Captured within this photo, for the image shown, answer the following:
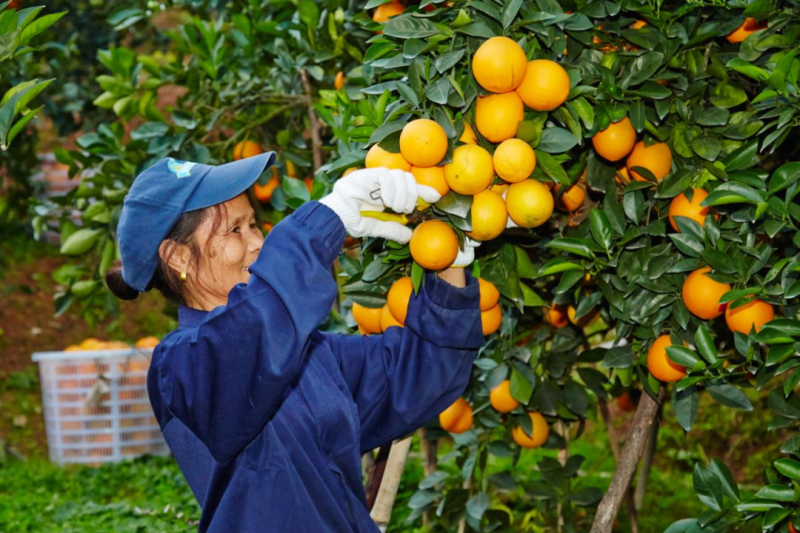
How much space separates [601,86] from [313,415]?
2.55ft

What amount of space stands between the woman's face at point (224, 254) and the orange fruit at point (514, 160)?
46 cm

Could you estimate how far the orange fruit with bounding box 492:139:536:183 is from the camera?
1527mm

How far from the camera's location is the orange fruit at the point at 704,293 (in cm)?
169

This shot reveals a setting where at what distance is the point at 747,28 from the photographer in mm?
1801

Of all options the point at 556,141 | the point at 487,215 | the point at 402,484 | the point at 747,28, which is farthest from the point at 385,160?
the point at 402,484

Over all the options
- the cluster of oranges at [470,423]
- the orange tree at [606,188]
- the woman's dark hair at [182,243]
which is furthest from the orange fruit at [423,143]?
the cluster of oranges at [470,423]

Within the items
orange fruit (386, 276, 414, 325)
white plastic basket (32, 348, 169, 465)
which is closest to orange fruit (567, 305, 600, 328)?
orange fruit (386, 276, 414, 325)

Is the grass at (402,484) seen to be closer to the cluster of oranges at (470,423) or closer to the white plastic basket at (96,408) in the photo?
the white plastic basket at (96,408)

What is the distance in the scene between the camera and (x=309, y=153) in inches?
112

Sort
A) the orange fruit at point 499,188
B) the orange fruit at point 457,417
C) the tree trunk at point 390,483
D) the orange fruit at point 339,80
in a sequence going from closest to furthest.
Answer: the orange fruit at point 499,188
the tree trunk at point 390,483
the orange fruit at point 457,417
the orange fruit at point 339,80

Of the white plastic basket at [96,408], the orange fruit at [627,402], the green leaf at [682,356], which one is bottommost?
the white plastic basket at [96,408]

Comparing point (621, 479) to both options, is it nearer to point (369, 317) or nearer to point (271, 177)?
point (369, 317)

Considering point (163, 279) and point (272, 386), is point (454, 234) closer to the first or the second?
point (272, 386)

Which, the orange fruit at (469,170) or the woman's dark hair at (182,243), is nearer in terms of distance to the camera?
the orange fruit at (469,170)
